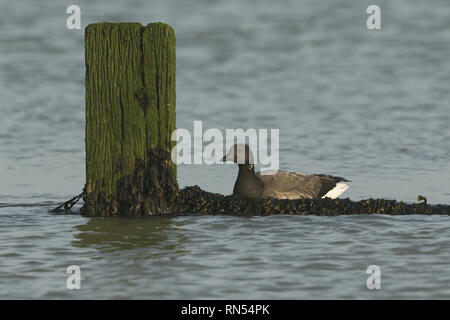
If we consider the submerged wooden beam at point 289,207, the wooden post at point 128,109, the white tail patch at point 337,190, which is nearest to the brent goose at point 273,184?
the white tail patch at point 337,190

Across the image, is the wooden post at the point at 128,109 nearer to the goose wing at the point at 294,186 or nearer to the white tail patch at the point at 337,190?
the goose wing at the point at 294,186

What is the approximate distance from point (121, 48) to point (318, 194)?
3886 millimetres

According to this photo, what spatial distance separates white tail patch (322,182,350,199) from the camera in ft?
40.4

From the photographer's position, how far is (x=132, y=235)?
9648 millimetres

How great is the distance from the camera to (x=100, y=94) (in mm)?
10445

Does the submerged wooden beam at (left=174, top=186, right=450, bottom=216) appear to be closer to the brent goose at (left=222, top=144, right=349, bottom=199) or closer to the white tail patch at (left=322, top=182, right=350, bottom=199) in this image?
Answer: the brent goose at (left=222, top=144, right=349, bottom=199)

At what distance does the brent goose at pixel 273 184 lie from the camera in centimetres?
1188

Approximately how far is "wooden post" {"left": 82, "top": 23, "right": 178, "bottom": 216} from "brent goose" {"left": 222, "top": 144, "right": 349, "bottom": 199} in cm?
161

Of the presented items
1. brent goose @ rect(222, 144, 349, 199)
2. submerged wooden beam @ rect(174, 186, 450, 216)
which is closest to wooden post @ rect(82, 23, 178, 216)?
submerged wooden beam @ rect(174, 186, 450, 216)

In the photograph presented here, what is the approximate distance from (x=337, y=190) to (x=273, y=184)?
3.56 ft

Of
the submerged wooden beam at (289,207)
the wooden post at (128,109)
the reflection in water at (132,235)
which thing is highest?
the wooden post at (128,109)

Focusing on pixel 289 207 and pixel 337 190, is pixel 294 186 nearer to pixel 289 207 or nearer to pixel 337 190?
pixel 337 190
